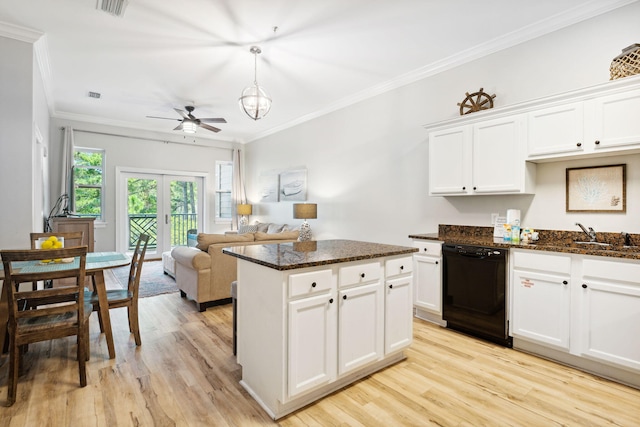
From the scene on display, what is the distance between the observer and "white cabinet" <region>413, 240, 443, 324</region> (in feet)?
11.0

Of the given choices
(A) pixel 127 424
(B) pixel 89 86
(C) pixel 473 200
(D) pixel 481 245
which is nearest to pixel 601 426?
(D) pixel 481 245

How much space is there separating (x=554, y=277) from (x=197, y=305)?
3.72 m

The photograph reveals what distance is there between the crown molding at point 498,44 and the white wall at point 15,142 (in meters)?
3.97

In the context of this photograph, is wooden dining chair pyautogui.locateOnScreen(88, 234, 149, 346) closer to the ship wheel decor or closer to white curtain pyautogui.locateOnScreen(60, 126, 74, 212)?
the ship wheel decor

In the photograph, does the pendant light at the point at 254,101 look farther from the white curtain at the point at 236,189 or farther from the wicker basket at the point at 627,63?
the white curtain at the point at 236,189

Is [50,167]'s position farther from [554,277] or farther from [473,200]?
[554,277]

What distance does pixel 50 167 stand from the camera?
5875 millimetres

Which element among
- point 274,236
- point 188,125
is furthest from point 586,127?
point 188,125

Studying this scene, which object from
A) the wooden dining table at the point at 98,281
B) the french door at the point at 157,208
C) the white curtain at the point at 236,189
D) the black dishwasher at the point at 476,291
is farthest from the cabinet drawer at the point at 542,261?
the white curtain at the point at 236,189

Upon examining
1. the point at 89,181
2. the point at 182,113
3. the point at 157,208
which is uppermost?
the point at 182,113

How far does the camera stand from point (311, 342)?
6.42 ft

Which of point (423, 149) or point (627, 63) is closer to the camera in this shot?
point (627, 63)

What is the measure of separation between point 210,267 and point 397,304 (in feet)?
7.84

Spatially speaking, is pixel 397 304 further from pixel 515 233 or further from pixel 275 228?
pixel 275 228
